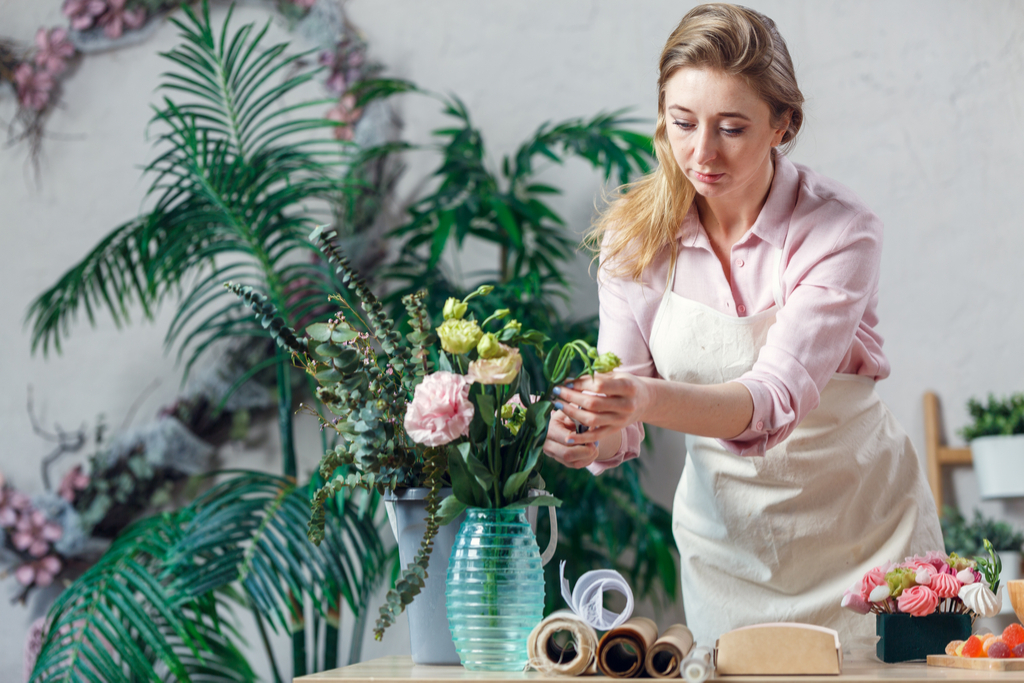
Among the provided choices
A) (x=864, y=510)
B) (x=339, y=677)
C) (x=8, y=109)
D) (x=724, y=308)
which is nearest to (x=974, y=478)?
(x=864, y=510)

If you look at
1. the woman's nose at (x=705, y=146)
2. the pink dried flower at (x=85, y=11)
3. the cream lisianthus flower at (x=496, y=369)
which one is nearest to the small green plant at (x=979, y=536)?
the woman's nose at (x=705, y=146)

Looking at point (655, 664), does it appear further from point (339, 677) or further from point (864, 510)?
point (864, 510)

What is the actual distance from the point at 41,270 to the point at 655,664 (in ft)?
7.44

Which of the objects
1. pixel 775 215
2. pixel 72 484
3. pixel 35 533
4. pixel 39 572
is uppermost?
pixel 775 215

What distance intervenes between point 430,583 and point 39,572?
186 cm

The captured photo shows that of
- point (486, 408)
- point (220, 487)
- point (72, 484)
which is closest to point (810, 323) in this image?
point (486, 408)

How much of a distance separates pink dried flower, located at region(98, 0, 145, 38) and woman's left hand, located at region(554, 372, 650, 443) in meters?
2.15

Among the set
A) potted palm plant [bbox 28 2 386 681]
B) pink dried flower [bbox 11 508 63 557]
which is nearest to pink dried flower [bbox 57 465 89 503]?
pink dried flower [bbox 11 508 63 557]

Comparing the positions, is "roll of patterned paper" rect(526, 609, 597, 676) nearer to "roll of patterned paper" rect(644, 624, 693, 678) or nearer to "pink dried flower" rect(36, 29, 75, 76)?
"roll of patterned paper" rect(644, 624, 693, 678)

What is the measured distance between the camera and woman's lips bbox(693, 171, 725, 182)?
104cm

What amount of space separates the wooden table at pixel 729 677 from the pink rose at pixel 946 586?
2.7 inches

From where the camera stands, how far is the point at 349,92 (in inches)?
90.5

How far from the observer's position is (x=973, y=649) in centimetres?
79

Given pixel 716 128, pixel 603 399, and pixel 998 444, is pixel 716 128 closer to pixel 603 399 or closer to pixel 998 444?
pixel 603 399
